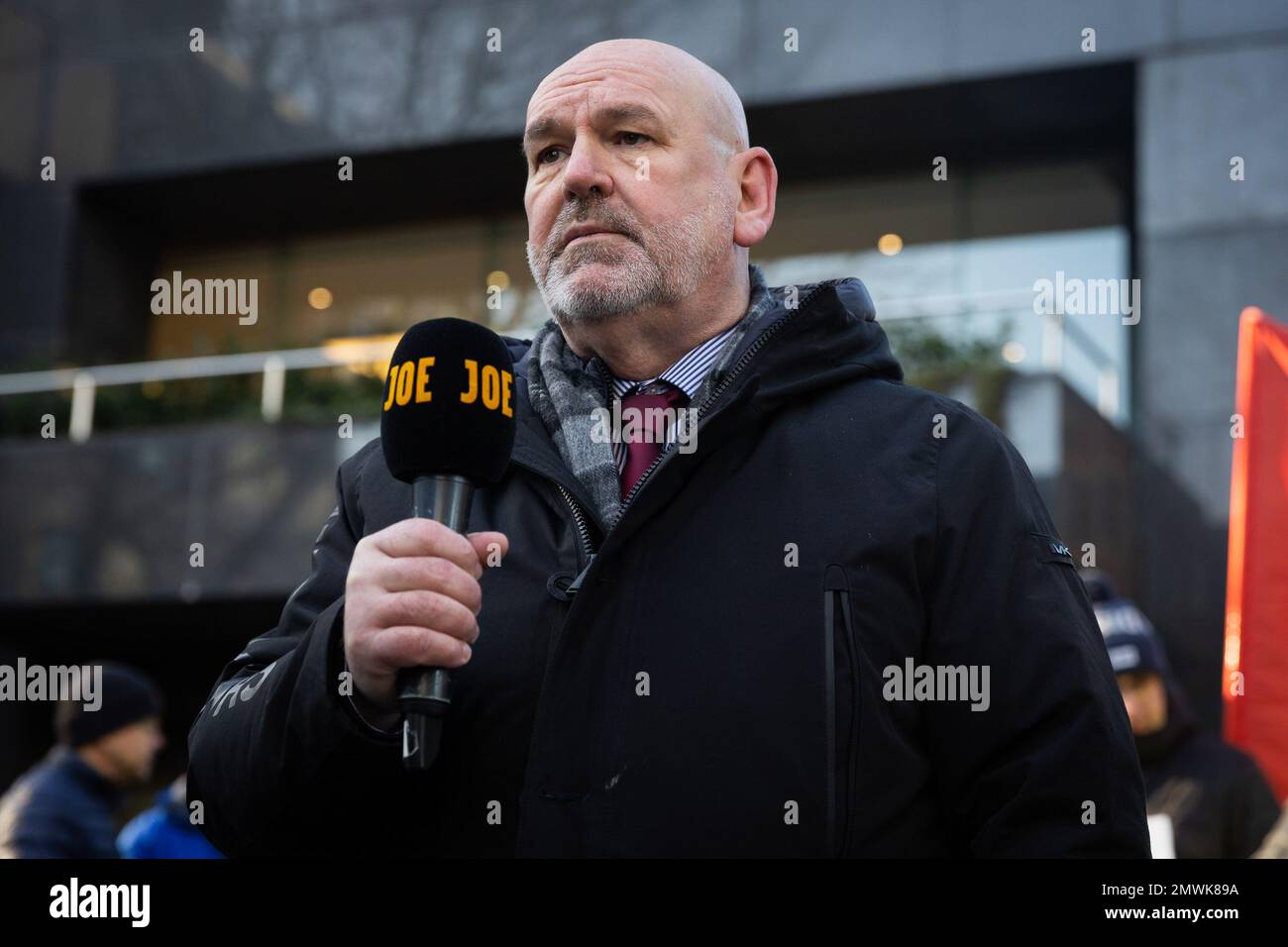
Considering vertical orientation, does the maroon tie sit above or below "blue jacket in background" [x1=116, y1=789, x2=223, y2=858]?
above

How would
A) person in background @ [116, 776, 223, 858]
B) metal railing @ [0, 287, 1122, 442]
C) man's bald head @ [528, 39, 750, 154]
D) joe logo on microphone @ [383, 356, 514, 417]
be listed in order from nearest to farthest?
joe logo on microphone @ [383, 356, 514, 417] < man's bald head @ [528, 39, 750, 154] < person in background @ [116, 776, 223, 858] < metal railing @ [0, 287, 1122, 442]

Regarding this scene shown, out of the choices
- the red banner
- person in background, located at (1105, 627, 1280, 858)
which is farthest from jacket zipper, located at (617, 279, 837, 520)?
the red banner

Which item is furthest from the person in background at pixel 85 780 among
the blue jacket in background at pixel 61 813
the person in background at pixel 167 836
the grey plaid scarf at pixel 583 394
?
the grey plaid scarf at pixel 583 394

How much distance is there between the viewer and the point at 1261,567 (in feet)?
18.1

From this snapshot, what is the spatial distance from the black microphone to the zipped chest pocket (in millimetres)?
495

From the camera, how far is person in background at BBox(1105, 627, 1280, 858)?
545cm

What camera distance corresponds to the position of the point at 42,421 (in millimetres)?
12555

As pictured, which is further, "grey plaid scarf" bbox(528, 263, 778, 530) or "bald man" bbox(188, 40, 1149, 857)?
"grey plaid scarf" bbox(528, 263, 778, 530)

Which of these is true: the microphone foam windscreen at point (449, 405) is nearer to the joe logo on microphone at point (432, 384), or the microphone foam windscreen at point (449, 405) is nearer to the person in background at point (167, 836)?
the joe logo on microphone at point (432, 384)

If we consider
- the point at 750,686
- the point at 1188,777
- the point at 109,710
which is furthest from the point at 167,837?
the point at 750,686

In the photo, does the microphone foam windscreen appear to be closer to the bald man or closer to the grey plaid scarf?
the bald man

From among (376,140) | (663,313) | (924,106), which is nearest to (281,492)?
(376,140)

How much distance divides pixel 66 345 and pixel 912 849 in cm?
1399

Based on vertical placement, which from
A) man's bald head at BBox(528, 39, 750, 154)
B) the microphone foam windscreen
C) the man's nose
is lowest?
the microphone foam windscreen
